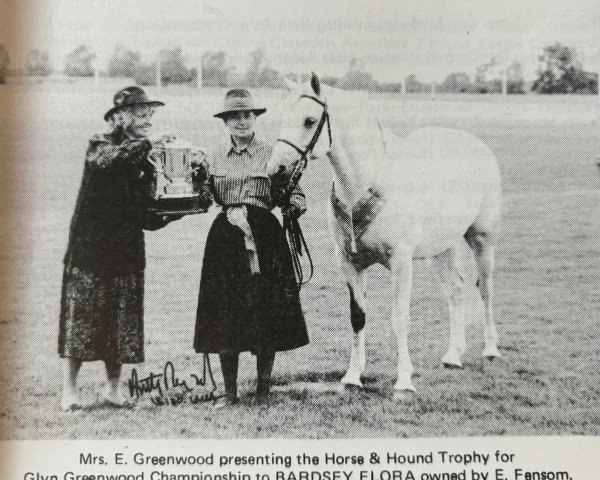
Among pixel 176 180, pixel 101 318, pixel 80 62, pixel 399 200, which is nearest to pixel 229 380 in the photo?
pixel 101 318

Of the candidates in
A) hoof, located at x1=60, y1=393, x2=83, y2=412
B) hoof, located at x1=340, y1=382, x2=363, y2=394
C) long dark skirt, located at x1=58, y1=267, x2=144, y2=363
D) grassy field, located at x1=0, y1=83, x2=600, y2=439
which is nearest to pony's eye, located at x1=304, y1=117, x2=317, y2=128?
grassy field, located at x1=0, y1=83, x2=600, y2=439

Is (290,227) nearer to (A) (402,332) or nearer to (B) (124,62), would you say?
(A) (402,332)

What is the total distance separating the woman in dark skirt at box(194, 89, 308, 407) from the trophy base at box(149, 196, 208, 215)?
0.08 meters

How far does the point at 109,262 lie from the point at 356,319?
34.7 inches

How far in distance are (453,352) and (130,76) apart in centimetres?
152

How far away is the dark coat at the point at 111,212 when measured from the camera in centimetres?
254

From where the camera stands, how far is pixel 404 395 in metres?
2.57

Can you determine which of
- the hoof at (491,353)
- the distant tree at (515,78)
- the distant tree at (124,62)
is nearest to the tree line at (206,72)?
the distant tree at (124,62)

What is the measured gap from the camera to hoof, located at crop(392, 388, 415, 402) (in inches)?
101

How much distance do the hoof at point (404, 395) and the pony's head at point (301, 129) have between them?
86 centimetres

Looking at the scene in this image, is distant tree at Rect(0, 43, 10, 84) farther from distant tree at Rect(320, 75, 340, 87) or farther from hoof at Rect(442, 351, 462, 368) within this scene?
hoof at Rect(442, 351, 462, 368)

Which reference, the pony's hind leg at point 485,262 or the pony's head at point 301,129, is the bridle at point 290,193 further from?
the pony's hind leg at point 485,262

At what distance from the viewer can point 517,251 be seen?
2.71 m

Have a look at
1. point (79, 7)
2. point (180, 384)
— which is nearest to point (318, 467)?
point (180, 384)
